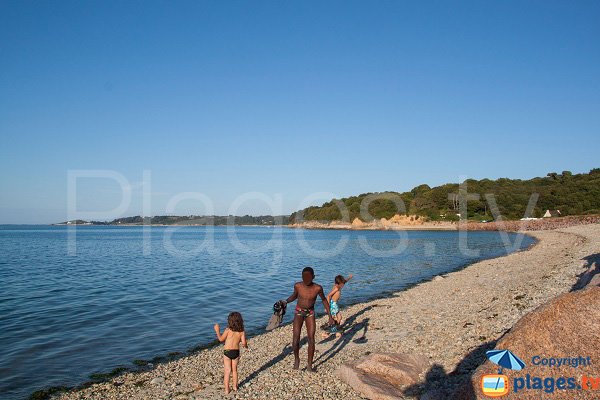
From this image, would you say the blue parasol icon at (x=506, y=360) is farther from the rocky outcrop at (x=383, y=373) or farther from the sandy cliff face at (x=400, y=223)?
the sandy cliff face at (x=400, y=223)

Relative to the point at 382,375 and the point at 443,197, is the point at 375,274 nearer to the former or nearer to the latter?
the point at 382,375

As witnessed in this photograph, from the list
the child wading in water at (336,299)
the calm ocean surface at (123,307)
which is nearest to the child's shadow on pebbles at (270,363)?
the child wading in water at (336,299)

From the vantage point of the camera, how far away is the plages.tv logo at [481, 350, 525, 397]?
19.6ft

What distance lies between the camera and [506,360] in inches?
248

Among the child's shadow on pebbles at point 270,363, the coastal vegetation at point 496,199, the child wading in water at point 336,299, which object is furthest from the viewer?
the coastal vegetation at point 496,199

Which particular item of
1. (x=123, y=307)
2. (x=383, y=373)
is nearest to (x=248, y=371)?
(x=383, y=373)

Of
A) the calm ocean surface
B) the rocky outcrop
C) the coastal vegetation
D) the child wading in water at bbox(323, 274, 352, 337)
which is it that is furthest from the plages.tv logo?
the coastal vegetation

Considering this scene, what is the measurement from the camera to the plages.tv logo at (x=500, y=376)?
5.99 m

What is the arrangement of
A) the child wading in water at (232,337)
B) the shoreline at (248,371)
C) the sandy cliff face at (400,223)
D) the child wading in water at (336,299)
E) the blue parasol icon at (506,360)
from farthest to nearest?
the sandy cliff face at (400,223) < the child wading in water at (336,299) < the shoreline at (248,371) < the child wading in water at (232,337) < the blue parasol icon at (506,360)

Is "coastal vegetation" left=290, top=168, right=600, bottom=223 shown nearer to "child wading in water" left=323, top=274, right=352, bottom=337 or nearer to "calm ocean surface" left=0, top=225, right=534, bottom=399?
"calm ocean surface" left=0, top=225, right=534, bottom=399

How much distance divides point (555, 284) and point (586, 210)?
119783mm

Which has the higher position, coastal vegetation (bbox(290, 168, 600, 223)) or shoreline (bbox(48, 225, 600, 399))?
coastal vegetation (bbox(290, 168, 600, 223))

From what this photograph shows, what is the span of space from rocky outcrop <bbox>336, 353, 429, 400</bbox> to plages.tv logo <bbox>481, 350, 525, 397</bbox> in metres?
2.40

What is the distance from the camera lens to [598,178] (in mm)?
137250
